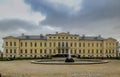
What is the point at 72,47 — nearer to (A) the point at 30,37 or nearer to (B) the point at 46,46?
(B) the point at 46,46

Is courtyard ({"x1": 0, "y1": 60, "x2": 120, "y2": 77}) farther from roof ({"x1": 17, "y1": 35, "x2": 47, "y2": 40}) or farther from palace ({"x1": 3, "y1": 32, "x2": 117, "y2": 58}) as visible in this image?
roof ({"x1": 17, "y1": 35, "x2": 47, "y2": 40})

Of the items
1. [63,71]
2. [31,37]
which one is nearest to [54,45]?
[31,37]

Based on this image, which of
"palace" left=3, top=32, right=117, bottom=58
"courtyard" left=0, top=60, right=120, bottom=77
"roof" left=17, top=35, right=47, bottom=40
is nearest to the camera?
"courtyard" left=0, top=60, right=120, bottom=77

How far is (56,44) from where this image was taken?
6981 centimetres

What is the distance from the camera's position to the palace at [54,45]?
6906 cm

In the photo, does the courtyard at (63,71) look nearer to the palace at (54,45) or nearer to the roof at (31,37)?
the palace at (54,45)

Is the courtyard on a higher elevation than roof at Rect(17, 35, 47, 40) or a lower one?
lower

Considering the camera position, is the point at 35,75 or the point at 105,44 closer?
the point at 35,75

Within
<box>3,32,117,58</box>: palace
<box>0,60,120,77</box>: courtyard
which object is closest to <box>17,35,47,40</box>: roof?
<box>3,32,117,58</box>: palace

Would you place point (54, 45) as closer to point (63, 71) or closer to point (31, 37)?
point (31, 37)

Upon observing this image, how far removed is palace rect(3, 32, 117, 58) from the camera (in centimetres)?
6906

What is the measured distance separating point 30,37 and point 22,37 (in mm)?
2886

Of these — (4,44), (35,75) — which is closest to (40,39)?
(4,44)

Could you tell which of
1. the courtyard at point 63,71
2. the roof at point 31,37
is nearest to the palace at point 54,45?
the roof at point 31,37
